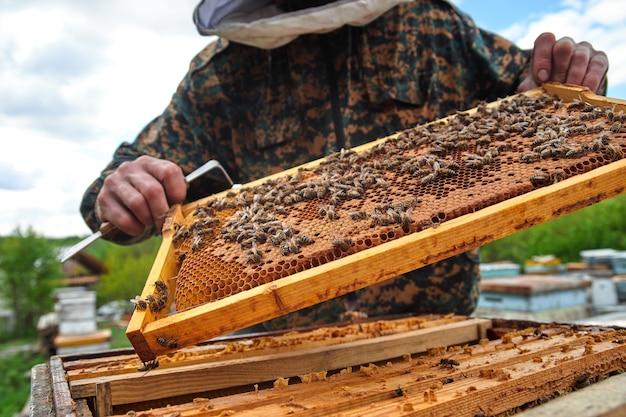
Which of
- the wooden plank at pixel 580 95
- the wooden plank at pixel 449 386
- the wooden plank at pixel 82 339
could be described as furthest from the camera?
the wooden plank at pixel 82 339

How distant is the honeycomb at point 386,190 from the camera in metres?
1.89

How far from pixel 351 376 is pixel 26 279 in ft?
89.4

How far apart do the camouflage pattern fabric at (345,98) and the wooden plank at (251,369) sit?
179cm

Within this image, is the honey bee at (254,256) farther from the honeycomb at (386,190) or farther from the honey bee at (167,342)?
the honey bee at (167,342)

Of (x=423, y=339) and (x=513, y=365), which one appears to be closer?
(x=513, y=365)

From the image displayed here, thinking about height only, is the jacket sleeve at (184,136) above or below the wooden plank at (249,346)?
above

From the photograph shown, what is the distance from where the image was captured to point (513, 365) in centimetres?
181

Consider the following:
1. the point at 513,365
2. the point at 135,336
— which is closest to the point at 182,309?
the point at 135,336

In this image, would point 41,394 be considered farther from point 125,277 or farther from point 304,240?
point 125,277

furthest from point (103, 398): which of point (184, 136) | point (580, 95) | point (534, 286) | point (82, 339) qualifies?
point (82, 339)

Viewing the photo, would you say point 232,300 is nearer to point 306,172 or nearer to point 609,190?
point 306,172

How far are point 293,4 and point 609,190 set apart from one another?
125 inches

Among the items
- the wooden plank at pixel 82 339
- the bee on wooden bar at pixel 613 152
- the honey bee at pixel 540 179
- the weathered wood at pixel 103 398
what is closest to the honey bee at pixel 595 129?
the bee on wooden bar at pixel 613 152

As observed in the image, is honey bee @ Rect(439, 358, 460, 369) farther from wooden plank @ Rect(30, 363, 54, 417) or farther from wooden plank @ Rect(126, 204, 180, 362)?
wooden plank @ Rect(30, 363, 54, 417)
